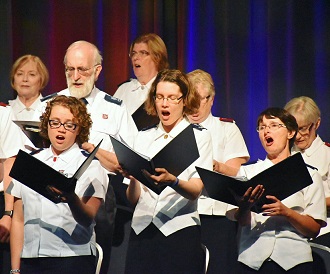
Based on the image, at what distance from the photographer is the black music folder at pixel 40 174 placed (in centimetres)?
372

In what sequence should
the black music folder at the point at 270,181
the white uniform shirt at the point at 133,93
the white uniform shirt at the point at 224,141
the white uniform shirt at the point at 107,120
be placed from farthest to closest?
the white uniform shirt at the point at 133,93 → the white uniform shirt at the point at 224,141 → the white uniform shirt at the point at 107,120 → the black music folder at the point at 270,181

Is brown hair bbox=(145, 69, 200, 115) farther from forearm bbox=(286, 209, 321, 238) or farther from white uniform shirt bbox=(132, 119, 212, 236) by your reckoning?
forearm bbox=(286, 209, 321, 238)

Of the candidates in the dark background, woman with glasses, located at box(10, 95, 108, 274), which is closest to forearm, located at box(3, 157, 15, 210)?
woman with glasses, located at box(10, 95, 108, 274)

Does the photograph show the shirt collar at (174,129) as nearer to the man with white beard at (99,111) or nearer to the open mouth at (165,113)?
the open mouth at (165,113)

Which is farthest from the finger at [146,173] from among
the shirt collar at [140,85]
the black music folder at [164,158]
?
the shirt collar at [140,85]

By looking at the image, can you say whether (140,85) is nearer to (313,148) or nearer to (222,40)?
(222,40)

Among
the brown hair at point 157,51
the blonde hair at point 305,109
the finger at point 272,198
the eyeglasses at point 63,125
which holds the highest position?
the brown hair at point 157,51

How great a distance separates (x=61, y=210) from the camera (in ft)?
13.0

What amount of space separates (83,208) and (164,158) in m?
0.44

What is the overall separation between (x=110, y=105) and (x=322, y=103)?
204 cm

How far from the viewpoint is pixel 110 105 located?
16.3 feet

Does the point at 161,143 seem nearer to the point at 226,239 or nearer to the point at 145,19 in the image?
the point at 226,239

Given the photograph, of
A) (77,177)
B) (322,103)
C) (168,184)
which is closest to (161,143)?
(168,184)

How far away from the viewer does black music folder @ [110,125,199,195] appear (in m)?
3.88
